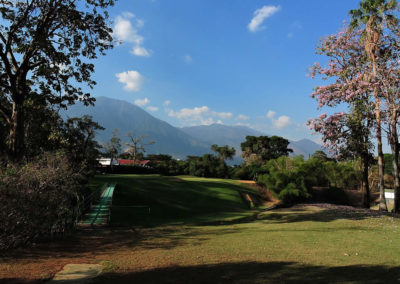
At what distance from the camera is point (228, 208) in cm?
2659

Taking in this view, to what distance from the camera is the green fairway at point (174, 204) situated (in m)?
19.5

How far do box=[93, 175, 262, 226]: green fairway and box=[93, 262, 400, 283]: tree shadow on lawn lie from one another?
36.3 feet

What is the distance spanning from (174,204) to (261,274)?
19.6 metres

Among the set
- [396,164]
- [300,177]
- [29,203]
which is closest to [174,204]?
[300,177]

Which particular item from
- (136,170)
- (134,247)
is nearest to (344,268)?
(134,247)

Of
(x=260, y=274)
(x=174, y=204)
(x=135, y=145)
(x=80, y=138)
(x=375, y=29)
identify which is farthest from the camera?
(x=135, y=145)

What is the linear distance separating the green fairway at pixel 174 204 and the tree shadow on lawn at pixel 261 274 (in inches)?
436

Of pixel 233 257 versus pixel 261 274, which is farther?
pixel 233 257

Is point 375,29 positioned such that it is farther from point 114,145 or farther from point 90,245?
point 114,145

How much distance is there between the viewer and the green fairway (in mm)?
19500

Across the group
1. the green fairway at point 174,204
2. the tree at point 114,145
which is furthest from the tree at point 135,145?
the green fairway at point 174,204

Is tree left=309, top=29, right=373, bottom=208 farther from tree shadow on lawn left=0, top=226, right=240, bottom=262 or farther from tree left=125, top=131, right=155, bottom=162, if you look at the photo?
tree left=125, top=131, right=155, bottom=162

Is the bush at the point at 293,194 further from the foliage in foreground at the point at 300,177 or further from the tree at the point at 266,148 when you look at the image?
the tree at the point at 266,148

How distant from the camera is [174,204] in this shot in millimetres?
25062
